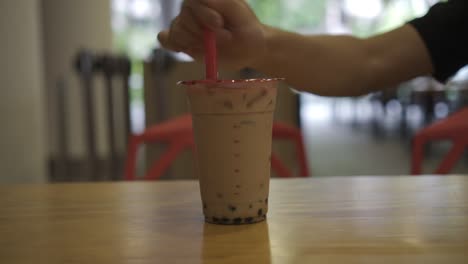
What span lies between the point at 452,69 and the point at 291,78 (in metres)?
0.34

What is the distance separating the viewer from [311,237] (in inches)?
19.6

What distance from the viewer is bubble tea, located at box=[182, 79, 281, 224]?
54 cm

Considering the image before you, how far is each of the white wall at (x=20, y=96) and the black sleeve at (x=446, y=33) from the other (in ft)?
5.14

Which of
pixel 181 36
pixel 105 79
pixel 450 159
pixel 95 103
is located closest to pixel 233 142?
pixel 181 36

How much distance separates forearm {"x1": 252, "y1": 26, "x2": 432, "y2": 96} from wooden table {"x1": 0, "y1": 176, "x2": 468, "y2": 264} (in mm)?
392

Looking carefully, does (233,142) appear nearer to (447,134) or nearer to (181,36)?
(181,36)

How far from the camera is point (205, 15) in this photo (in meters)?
0.62

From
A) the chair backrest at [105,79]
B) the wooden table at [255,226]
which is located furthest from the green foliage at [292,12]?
the wooden table at [255,226]

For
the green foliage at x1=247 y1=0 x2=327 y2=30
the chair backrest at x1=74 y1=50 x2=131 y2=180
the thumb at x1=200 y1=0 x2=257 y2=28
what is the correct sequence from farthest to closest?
the green foliage at x1=247 y1=0 x2=327 y2=30 < the chair backrest at x1=74 y1=50 x2=131 y2=180 < the thumb at x1=200 y1=0 x2=257 y2=28

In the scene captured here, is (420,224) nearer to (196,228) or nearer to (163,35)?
(196,228)

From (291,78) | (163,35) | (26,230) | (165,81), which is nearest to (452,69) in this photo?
(291,78)

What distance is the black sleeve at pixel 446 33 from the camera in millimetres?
1135

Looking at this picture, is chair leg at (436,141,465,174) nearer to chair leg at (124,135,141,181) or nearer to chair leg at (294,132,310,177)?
chair leg at (294,132,310,177)

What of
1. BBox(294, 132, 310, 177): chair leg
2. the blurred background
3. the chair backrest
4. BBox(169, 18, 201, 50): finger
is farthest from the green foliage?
BBox(169, 18, 201, 50): finger
